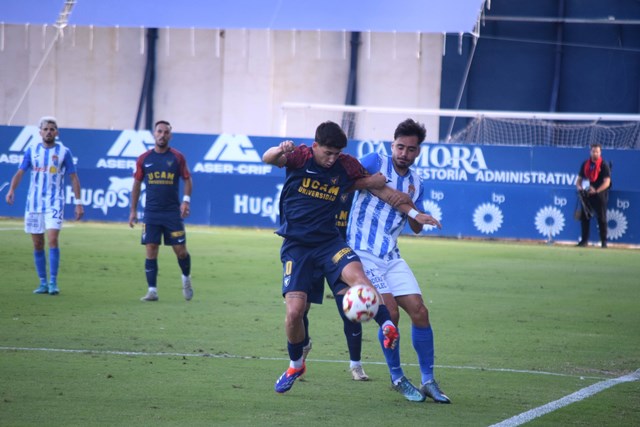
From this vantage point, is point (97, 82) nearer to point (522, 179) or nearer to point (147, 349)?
point (522, 179)

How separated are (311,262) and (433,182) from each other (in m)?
18.3

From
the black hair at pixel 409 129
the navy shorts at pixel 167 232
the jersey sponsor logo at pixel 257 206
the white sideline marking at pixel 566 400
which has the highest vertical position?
the black hair at pixel 409 129

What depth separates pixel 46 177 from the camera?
43.6ft

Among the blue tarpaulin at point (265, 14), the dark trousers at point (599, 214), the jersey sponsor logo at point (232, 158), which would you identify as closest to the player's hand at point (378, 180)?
the dark trousers at point (599, 214)

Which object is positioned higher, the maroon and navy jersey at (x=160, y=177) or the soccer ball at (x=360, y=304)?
the maroon and navy jersey at (x=160, y=177)

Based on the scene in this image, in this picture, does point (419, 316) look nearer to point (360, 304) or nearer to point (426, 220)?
point (360, 304)

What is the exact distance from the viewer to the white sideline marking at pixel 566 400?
21.4ft

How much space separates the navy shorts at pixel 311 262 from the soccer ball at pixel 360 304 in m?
0.36

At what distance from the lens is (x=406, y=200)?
7.75 metres

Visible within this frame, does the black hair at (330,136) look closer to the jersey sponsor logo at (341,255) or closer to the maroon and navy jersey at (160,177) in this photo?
the jersey sponsor logo at (341,255)

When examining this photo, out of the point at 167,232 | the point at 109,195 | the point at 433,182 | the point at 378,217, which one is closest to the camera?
the point at 378,217

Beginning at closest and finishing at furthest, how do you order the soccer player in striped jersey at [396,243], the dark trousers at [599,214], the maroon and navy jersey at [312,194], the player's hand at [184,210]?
the soccer player in striped jersey at [396,243]
the maroon and navy jersey at [312,194]
the player's hand at [184,210]
the dark trousers at [599,214]

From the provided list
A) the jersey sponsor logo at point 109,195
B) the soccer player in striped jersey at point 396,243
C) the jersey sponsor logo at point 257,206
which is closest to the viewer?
the soccer player in striped jersey at point 396,243

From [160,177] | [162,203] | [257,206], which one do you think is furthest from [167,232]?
[257,206]
